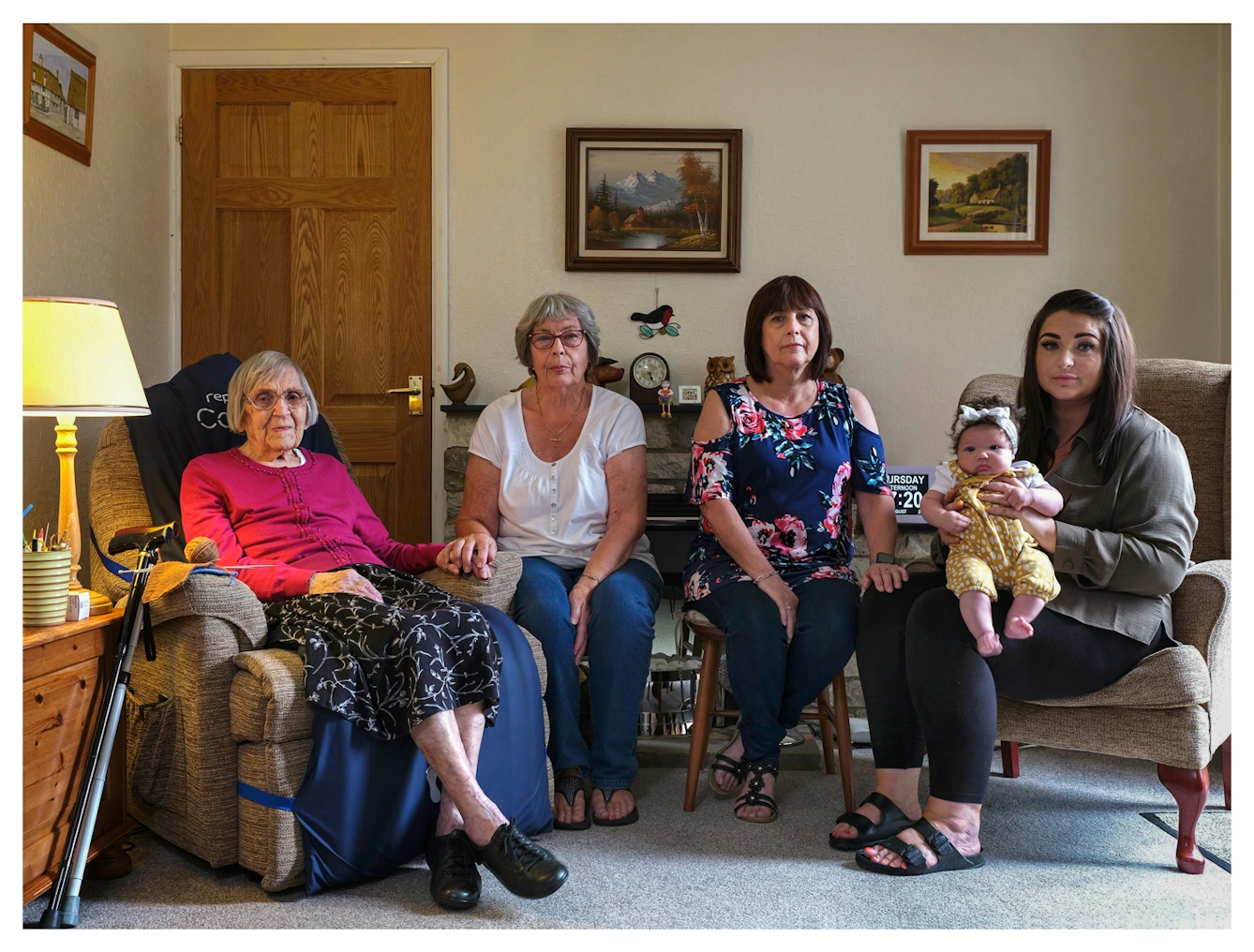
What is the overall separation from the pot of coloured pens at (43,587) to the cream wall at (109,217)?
1049 mm

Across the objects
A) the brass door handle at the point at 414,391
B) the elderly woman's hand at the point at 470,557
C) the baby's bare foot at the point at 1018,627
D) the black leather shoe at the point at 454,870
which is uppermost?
the brass door handle at the point at 414,391

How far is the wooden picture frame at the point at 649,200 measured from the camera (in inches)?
141

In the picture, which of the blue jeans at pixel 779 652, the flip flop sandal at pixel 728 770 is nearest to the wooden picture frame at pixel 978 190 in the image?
the blue jeans at pixel 779 652

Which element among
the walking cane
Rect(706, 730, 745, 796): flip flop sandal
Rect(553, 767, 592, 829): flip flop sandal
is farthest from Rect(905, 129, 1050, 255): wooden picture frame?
the walking cane

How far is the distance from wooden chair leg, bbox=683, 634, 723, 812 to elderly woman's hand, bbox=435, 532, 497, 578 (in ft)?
1.79

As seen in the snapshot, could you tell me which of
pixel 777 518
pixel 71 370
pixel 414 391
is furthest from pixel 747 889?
pixel 414 391

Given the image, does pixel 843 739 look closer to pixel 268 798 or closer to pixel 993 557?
pixel 993 557

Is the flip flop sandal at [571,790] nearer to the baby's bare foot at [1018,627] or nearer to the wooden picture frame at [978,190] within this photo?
the baby's bare foot at [1018,627]

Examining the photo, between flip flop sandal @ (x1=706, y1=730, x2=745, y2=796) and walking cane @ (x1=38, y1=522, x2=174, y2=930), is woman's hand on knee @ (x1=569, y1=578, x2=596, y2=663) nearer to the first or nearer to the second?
flip flop sandal @ (x1=706, y1=730, x2=745, y2=796)

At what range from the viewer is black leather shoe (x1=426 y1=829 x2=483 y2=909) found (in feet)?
5.66

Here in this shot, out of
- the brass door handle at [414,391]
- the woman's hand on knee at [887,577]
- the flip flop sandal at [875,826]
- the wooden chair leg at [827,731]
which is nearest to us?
the flip flop sandal at [875,826]

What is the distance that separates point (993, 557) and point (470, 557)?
1.10 meters

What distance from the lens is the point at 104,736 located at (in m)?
1.73
